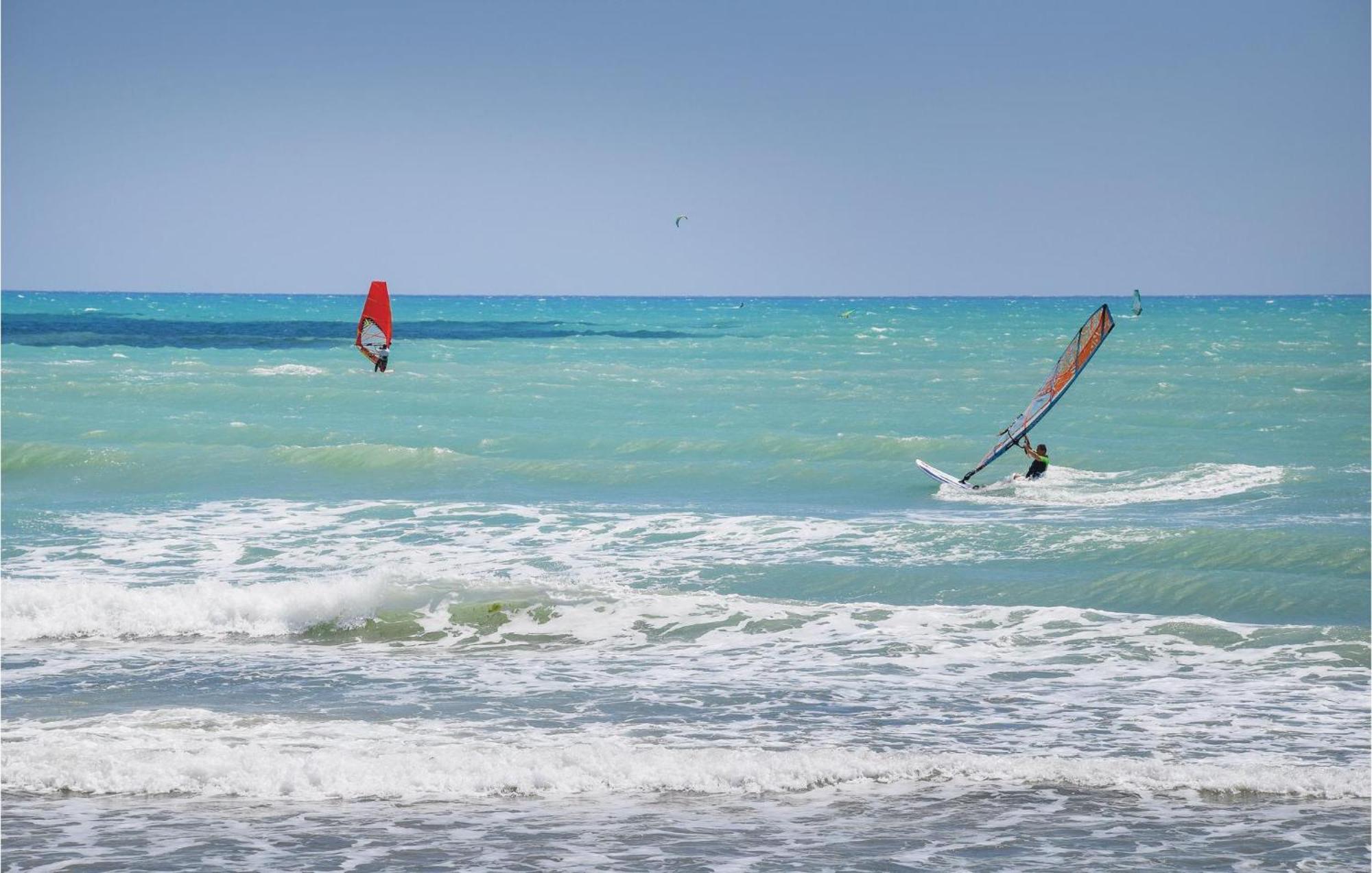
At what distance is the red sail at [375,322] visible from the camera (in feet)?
120

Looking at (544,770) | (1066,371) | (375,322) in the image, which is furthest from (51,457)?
(544,770)

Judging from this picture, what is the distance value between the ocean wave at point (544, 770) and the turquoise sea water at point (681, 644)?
30mm

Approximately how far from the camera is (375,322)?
130ft

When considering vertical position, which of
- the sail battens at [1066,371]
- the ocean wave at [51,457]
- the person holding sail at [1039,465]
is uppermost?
the sail battens at [1066,371]

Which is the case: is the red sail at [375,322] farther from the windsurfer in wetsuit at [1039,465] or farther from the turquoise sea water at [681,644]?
the windsurfer in wetsuit at [1039,465]

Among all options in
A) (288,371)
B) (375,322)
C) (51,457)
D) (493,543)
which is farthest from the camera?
(288,371)

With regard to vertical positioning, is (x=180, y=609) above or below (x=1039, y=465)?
below

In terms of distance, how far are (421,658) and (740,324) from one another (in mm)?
88472

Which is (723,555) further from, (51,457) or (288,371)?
(288,371)

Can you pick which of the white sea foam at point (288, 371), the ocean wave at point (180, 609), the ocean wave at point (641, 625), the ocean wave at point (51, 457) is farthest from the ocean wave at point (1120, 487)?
the white sea foam at point (288, 371)

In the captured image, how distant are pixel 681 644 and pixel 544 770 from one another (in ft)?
13.1

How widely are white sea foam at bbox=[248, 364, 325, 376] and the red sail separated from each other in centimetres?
233

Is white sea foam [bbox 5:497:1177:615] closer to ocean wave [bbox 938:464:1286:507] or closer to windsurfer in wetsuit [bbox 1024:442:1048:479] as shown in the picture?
ocean wave [bbox 938:464:1286:507]

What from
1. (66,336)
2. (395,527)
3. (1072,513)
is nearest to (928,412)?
(1072,513)
